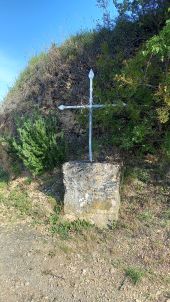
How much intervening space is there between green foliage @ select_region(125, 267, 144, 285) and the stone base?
47.0 inches

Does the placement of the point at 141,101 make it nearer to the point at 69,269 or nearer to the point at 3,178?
the point at 69,269

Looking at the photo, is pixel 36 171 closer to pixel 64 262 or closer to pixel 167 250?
pixel 64 262

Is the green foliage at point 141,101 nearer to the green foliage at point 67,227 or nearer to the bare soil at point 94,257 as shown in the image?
the bare soil at point 94,257

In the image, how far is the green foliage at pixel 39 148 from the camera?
807cm

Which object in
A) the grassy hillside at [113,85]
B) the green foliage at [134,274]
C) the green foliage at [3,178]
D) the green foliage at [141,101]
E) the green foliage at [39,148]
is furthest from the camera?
the green foliage at [3,178]

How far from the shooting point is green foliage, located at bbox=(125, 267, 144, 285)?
18.2 ft

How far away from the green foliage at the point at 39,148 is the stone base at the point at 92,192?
3.14ft

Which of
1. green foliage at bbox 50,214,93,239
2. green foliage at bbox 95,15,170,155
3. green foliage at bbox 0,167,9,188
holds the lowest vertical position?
green foliage at bbox 50,214,93,239

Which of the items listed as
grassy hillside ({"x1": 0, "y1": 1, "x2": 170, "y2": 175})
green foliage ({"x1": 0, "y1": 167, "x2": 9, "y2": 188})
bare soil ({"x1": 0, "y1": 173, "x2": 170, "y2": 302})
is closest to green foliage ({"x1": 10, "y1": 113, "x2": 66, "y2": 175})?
grassy hillside ({"x1": 0, "y1": 1, "x2": 170, "y2": 175})

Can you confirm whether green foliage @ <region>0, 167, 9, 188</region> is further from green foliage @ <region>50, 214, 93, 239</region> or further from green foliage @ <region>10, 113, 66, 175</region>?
green foliage @ <region>50, 214, 93, 239</region>

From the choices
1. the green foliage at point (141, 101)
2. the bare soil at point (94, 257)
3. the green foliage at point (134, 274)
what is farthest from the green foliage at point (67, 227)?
the green foliage at point (141, 101)

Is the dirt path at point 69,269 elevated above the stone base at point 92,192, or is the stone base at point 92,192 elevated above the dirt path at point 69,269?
the stone base at point 92,192

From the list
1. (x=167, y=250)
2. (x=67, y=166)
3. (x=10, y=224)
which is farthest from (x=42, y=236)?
(x=167, y=250)

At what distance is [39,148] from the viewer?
8148 mm
